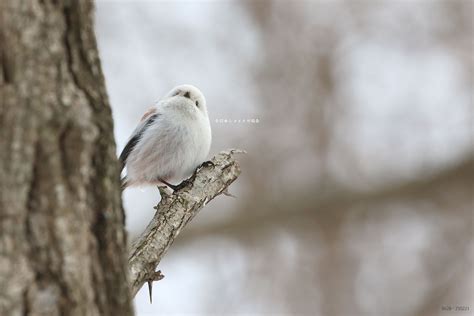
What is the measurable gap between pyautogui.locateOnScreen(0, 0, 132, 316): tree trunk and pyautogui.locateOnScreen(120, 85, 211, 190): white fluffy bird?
2835 mm

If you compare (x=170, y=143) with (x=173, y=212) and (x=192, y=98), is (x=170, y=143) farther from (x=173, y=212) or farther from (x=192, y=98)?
(x=173, y=212)

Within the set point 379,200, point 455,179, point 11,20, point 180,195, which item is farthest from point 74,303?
point 379,200

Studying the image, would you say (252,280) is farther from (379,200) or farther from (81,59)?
(81,59)

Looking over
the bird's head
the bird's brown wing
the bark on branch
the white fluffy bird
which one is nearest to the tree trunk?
the bark on branch

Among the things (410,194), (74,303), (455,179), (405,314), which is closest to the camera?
(74,303)

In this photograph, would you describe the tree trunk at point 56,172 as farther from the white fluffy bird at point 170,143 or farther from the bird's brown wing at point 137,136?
the bird's brown wing at point 137,136

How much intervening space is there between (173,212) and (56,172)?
1313 millimetres

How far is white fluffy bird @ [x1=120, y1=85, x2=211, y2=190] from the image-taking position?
4465mm

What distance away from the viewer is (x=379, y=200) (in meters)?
5.25

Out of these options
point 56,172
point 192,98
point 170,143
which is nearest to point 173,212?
point 56,172

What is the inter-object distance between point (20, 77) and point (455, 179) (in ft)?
12.1

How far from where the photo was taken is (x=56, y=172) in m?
1.47

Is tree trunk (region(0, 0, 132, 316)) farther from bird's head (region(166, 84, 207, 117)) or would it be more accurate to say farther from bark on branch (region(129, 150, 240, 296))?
bird's head (region(166, 84, 207, 117))

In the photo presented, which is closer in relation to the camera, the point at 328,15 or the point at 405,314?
the point at 405,314
